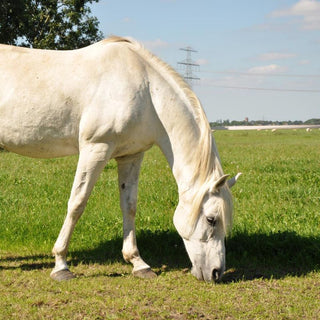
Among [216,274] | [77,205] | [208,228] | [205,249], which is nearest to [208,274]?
[216,274]

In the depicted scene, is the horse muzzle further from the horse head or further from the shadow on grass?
the shadow on grass

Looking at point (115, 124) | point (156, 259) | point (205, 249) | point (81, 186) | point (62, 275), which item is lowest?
point (156, 259)

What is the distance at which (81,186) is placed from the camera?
15.7 ft

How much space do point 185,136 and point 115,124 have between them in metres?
0.75

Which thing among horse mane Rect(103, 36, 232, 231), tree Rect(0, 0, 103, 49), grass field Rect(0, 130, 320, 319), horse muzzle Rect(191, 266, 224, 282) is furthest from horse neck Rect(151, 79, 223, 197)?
tree Rect(0, 0, 103, 49)

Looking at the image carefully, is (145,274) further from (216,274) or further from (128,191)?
(128,191)

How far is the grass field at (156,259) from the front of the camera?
13.3 ft

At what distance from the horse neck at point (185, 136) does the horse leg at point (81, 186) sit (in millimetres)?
683

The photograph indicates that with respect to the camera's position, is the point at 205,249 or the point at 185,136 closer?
the point at 205,249

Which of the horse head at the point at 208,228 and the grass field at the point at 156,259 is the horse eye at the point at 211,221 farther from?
the grass field at the point at 156,259

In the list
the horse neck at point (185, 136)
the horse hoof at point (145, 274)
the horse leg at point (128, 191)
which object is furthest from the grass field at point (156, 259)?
the horse neck at point (185, 136)

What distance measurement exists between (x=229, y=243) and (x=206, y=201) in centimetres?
144

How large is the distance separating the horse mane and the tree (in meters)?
19.3

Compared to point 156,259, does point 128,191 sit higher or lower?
higher
